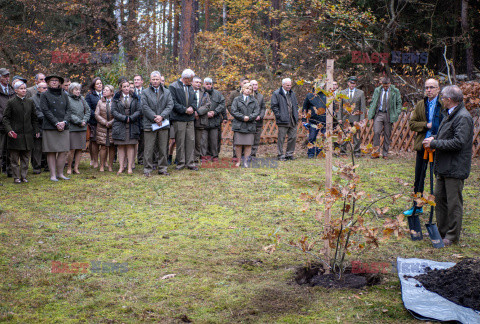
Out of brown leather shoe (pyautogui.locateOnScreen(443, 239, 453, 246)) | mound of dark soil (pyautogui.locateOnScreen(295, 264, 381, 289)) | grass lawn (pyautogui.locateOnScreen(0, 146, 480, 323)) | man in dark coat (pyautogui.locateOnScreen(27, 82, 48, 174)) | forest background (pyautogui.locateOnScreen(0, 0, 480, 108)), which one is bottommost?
grass lawn (pyautogui.locateOnScreen(0, 146, 480, 323))

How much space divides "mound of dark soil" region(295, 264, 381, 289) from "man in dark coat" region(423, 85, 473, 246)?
168 cm

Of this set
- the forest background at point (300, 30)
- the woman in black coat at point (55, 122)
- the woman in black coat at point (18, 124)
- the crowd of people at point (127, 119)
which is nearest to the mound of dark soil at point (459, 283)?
the crowd of people at point (127, 119)

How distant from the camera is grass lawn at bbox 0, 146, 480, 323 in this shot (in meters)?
3.76

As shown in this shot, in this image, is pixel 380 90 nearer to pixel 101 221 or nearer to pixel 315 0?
pixel 315 0

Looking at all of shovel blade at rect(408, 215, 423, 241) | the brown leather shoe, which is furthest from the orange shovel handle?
the brown leather shoe

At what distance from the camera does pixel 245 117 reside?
10.6 m

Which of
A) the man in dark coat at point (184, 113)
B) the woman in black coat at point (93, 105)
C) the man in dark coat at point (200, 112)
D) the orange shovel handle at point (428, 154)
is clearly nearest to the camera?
the orange shovel handle at point (428, 154)

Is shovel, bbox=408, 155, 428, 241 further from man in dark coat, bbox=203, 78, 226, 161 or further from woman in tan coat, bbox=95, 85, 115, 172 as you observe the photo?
woman in tan coat, bbox=95, 85, 115, 172

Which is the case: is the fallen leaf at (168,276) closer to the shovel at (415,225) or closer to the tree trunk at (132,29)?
the shovel at (415,225)

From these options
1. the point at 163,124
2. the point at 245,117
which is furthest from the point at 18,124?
the point at 245,117

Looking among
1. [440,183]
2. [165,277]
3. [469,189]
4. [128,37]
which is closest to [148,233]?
[165,277]

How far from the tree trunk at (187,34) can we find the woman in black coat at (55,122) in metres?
8.96

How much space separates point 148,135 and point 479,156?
894cm

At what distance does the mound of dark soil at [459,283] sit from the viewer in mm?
3731
